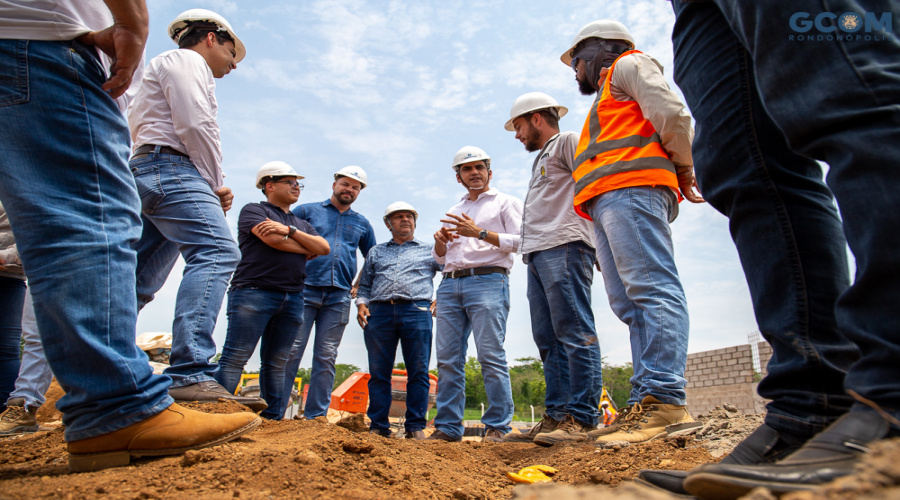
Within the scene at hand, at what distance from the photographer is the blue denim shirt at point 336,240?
17.1 ft

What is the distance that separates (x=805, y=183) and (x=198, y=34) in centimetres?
344

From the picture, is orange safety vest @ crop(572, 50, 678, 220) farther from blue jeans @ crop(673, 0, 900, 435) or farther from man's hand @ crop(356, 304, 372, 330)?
man's hand @ crop(356, 304, 372, 330)

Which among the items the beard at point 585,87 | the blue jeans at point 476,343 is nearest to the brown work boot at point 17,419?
the blue jeans at point 476,343

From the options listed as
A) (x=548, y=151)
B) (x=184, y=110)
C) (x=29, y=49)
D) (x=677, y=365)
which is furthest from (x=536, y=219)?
(x=29, y=49)

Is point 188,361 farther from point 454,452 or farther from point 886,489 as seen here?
point 886,489

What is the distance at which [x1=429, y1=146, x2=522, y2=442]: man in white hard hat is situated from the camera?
4.23 metres

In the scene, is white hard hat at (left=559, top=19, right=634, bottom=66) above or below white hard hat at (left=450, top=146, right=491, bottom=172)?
above

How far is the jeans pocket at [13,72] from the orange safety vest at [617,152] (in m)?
2.46

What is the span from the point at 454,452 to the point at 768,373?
197cm

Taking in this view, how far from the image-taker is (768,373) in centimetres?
123

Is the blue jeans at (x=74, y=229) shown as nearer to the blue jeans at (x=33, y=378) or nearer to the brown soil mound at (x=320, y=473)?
the brown soil mound at (x=320, y=473)

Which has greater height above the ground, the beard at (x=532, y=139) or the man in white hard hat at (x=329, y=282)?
the beard at (x=532, y=139)

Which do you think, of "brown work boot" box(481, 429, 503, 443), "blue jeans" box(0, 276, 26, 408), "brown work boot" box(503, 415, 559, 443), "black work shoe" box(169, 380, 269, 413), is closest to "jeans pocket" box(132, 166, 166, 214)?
"black work shoe" box(169, 380, 269, 413)

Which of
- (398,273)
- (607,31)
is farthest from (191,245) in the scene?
(607,31)
